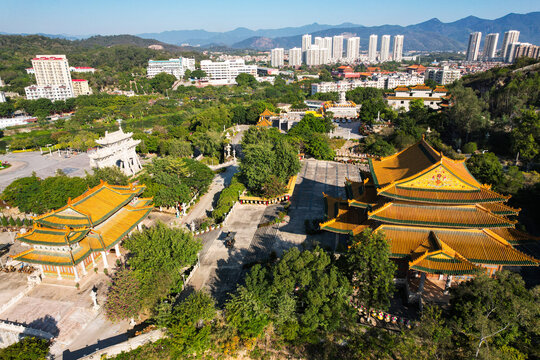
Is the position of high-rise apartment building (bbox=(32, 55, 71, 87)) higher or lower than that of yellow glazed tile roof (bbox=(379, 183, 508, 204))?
higher

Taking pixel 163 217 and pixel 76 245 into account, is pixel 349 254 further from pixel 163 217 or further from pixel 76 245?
pixel 163 217

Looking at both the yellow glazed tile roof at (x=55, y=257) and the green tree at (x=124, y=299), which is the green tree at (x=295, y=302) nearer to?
the green tree at (x=124, y=299)

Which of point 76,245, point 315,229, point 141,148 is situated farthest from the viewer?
point 141,148

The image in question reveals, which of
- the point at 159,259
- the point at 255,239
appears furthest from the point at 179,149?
the point at 159,259

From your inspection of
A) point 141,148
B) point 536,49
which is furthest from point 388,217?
point 536,49

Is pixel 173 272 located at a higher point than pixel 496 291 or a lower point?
lower

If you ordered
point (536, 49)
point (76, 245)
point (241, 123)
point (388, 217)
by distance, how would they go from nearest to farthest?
1. point (388, 217)
2. point (76, 245)
3. point (241, 123)
4. point (536, 49)

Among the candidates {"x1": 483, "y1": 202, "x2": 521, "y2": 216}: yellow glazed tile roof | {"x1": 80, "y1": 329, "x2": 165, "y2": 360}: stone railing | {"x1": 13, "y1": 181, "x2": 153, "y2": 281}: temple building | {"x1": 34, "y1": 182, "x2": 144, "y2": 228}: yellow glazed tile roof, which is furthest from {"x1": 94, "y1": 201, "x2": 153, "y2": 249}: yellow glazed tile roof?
{"x1": 483, "y1": 202, "x2": 521, "y2": 216}: yellow glazed tile roof

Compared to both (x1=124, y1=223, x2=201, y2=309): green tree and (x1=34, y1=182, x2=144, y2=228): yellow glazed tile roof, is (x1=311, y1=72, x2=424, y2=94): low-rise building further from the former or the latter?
(x1=124, y1=223, x2=201, y2=309): green tree
